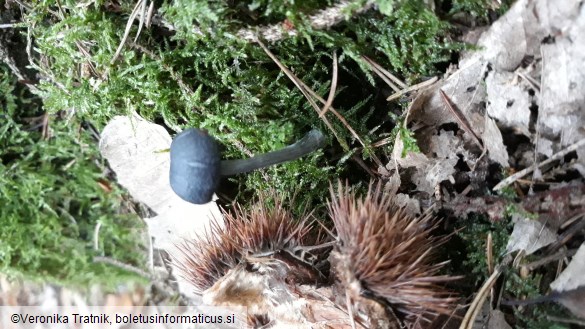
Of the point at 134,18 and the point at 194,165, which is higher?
the point at 134,18

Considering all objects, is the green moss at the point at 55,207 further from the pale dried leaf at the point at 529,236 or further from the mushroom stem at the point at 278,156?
the pale dried leaf at the point at 529,236

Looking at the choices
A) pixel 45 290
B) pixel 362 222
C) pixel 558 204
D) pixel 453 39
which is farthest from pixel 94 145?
pixel 558 204

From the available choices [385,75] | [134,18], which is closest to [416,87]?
[385,75]

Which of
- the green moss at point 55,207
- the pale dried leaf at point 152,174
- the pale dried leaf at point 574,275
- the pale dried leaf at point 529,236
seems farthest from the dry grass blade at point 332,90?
the green moss at point 55,207

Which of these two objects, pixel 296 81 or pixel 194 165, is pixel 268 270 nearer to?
pixel 194 165

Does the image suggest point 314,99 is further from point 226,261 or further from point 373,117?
point 226,261

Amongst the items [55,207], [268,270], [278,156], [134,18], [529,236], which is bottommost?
[55,207]
